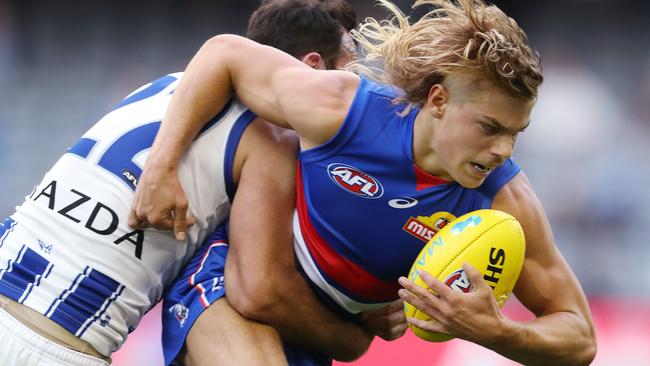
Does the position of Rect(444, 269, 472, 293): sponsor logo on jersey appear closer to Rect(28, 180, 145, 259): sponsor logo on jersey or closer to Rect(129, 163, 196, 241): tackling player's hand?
Rect(129, 163, 196, 241): tackling player's hand

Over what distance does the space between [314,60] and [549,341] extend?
1.74 m

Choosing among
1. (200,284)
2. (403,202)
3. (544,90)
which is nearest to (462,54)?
(403,202)

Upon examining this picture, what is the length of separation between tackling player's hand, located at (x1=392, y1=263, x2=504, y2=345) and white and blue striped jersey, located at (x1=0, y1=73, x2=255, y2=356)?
93 cm

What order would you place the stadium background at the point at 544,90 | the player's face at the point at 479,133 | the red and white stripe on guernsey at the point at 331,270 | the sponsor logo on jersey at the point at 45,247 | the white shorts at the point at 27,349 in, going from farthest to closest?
the stadium background at the point at 544,90
the red and white stripe on guernsey at the point at 331,270
the sponsor logo on jersey at the point at 45,247
the white shorts at the point at 27,349
the player's face at the point at 479,133

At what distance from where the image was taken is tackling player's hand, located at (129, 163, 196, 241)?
377 cm

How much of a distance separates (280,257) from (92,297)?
71 cm

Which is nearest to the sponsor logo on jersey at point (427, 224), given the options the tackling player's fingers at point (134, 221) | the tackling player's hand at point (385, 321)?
the tackling player's hand at point (385, 321)

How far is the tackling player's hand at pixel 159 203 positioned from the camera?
3.77m

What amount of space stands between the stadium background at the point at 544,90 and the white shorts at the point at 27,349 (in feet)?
23.2

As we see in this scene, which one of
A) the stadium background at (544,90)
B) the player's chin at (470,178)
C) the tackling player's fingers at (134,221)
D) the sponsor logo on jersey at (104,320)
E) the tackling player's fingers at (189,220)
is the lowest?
the stadium background at (544,90)

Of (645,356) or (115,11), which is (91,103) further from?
(645,356)

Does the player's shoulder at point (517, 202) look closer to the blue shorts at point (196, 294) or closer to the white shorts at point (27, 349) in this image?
the blue shorts at point (196, 294)

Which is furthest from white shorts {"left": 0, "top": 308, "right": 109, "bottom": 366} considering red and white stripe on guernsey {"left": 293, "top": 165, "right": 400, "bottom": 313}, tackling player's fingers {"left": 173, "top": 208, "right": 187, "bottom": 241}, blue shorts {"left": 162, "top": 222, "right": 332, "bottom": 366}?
red and white stripe on guernsey {"left": 293, "top": 165, "right": 400, "bottom": 313}

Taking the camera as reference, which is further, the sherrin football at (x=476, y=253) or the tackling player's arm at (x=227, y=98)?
the tackling player's arm at (x=227, y=98)
